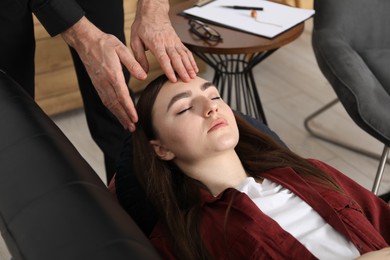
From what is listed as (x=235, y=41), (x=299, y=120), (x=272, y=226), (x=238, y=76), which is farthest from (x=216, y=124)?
(x=299, y=120)

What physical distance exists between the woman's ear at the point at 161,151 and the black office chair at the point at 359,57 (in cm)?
73

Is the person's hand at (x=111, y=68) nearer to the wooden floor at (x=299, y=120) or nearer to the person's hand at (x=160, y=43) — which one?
the person's hand at (x=160, y=43)

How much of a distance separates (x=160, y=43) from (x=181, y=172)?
33cm

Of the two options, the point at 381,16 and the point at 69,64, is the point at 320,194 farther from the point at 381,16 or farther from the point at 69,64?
the point at 69,64

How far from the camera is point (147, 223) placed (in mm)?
1246

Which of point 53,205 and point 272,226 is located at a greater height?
point 53,205

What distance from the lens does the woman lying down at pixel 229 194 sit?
1.09 metres

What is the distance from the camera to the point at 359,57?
74.0 inches

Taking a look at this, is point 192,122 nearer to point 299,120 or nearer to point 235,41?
point 235,41

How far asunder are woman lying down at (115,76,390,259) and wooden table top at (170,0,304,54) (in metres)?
0.53

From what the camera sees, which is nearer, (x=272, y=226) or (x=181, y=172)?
(x=272, y=226)

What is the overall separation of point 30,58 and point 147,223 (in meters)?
0.65

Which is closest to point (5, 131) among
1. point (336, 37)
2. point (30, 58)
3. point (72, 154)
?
point (72, 154)

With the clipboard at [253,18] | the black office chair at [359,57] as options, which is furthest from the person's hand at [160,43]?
the black office chair at [359,57]
